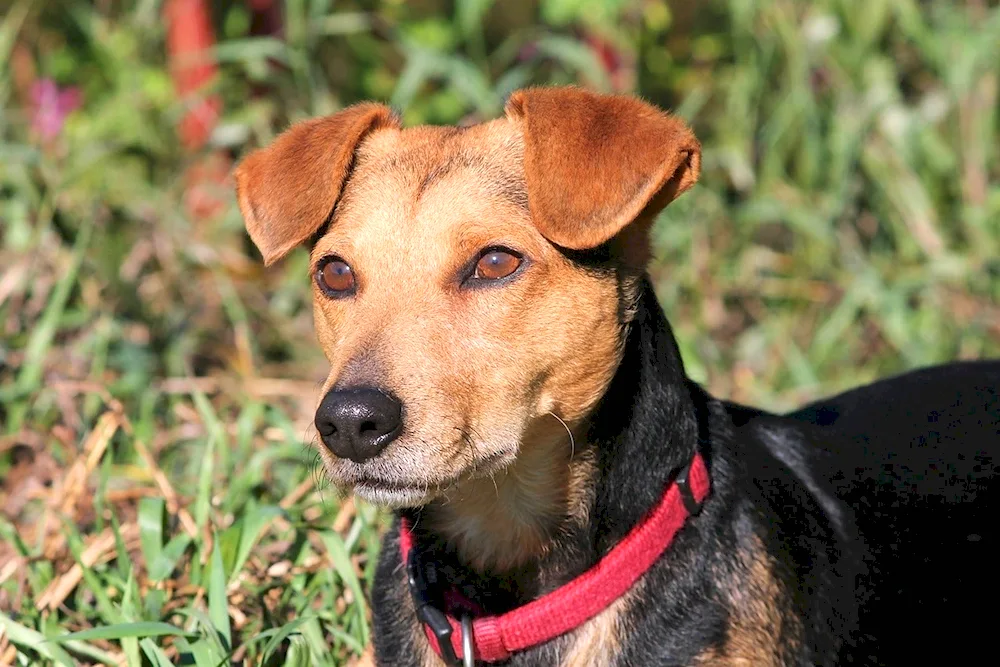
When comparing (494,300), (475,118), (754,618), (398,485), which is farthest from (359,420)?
(475,118)

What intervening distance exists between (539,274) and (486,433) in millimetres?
406

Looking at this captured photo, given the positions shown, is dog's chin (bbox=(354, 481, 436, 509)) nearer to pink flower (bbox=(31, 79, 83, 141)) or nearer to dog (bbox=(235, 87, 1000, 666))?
dog (bbox=(235, 87, 1000, 666))

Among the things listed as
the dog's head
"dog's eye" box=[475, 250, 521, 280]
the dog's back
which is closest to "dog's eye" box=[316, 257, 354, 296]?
the dog's head

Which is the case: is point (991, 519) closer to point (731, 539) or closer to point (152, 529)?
point (731, 539)

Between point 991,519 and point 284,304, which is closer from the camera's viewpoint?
point 991,519

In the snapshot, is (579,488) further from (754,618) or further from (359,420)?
(359,420)

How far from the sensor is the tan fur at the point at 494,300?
2.85 meters

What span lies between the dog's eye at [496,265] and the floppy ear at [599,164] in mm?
113

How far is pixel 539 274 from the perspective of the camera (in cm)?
301

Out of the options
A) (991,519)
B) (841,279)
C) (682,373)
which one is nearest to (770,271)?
(841,279)

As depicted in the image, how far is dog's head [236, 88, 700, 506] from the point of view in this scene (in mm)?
2805

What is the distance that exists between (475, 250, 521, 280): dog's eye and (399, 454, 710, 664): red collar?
65cm

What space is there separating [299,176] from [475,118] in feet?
11.1

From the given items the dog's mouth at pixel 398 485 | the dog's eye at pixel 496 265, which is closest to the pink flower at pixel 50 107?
the dog's eye at pixel 496 265
